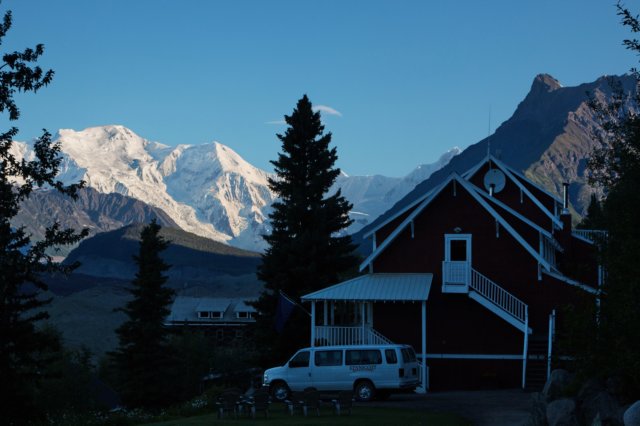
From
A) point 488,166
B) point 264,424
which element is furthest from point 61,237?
point 488,166

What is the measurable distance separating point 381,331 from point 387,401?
8.40m

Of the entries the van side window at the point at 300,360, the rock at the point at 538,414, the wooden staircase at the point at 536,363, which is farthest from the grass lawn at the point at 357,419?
the wooden staircase at the point at 536,363

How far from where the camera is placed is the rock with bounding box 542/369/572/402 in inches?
945

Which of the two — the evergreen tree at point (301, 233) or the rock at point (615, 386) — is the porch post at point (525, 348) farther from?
the rock at point (615, 386)

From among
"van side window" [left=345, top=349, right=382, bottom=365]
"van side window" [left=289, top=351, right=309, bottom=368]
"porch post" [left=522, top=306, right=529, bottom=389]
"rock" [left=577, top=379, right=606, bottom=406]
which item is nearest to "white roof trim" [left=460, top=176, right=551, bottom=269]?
"porch post" [left=522, top=306, right=529, bottom=389]

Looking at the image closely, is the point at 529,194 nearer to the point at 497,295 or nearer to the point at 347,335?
the point at 497,295

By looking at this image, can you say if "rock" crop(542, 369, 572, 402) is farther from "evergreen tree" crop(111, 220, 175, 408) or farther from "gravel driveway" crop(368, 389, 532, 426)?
"evergreen tree" crop(111, 220, 175, 408)

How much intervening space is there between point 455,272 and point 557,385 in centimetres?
1562

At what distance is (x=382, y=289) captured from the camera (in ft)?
132

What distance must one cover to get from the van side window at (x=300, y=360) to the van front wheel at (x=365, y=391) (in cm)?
209

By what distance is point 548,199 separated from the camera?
47.1 metres

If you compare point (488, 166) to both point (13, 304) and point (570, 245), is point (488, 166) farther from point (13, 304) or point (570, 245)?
point (13, 304)

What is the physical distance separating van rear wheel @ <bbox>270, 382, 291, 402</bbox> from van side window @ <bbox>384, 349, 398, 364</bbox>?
12.3 ft

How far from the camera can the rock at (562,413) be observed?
805 inches
